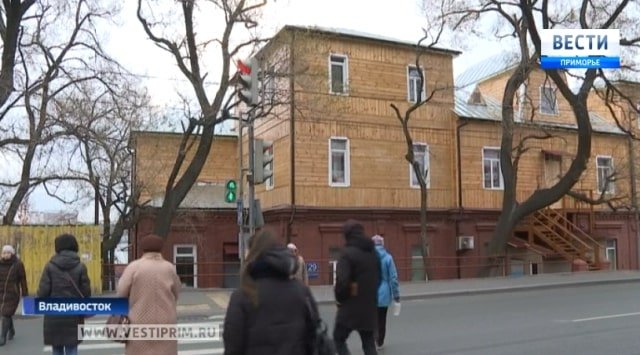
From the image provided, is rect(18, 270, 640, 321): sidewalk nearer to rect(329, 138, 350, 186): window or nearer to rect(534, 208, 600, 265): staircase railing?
rect(534, 208, 600, 265): staircase railing

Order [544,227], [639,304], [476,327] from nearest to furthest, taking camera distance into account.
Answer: [476,327], [639,304], [544,227]

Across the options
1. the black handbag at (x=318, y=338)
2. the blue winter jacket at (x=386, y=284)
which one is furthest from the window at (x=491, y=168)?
the black handbag at (x=318, y=338)

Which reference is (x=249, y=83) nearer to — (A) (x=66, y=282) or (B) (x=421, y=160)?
(A) (x=66, y=282)

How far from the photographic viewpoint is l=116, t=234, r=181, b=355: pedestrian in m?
5.55

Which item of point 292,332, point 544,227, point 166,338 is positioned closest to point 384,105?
point 544,227

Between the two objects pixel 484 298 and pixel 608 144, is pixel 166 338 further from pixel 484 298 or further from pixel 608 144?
pixel 608 144

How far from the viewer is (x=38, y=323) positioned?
14.2m

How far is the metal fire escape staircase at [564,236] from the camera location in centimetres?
2799

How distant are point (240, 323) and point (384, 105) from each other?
22750 mm

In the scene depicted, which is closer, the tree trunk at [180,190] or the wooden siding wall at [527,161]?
the tree trunk at [180,190]

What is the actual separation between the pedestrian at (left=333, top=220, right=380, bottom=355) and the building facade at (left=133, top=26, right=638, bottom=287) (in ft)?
47.5

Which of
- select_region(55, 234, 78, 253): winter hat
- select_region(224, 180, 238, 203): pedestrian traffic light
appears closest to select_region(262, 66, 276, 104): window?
select_region(224, 180, 238, 203): pedestrian traffic light

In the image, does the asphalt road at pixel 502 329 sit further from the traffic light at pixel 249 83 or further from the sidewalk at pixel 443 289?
the traffic light at pixel 249 83

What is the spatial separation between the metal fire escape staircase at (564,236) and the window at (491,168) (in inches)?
88.6
